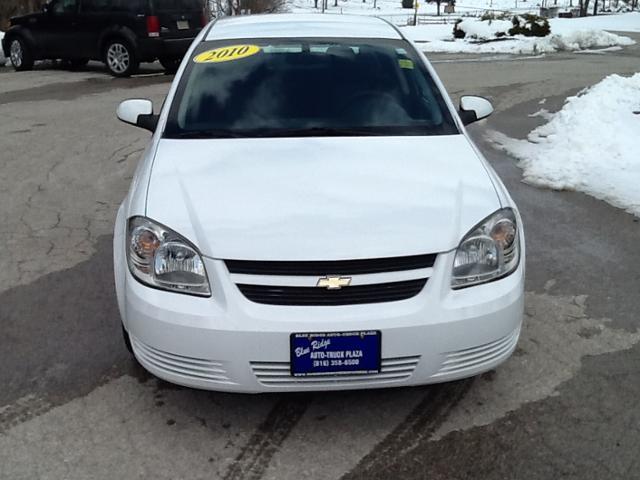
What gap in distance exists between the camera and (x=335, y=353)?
2.82m

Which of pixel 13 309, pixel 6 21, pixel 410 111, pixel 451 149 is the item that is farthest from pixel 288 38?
pixel 6 21

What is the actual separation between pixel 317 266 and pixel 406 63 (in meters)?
2.09

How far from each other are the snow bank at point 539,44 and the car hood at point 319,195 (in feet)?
65.8

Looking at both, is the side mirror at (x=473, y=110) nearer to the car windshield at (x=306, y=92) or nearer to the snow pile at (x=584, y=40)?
the car windshield at (x=306, y=92)

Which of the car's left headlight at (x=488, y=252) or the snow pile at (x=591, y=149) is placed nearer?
the car's left headlight at (x=488, y=252)

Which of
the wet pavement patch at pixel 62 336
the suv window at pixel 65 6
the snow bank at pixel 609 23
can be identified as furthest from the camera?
the snow bank at pixel 609 23

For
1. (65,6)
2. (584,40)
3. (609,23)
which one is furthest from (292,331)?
(609,23)

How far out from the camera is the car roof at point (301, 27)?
4.65 metres

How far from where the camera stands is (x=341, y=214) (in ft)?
9.93

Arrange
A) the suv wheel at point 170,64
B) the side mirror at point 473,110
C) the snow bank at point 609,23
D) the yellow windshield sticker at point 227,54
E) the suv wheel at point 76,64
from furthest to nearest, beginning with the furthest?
the snow bank at point 609,23, the suv wheel at point 76,64, the suv wheel at point 170,64, the side mirror at point 473,110, the yellow windshield sticker at point 227,54

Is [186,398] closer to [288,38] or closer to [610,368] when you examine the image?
[610,368]

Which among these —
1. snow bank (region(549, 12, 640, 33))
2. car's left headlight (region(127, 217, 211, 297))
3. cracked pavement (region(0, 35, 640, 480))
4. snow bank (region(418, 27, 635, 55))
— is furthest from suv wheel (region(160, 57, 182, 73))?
snow bank (region(549, 12, 640, 33))

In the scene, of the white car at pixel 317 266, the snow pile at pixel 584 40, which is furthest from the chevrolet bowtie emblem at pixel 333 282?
the snow pile at pixel 584 40

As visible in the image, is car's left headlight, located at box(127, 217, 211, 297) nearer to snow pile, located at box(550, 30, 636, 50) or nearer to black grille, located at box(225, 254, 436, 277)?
black grille, located at box(225, 254, 436, 277)
